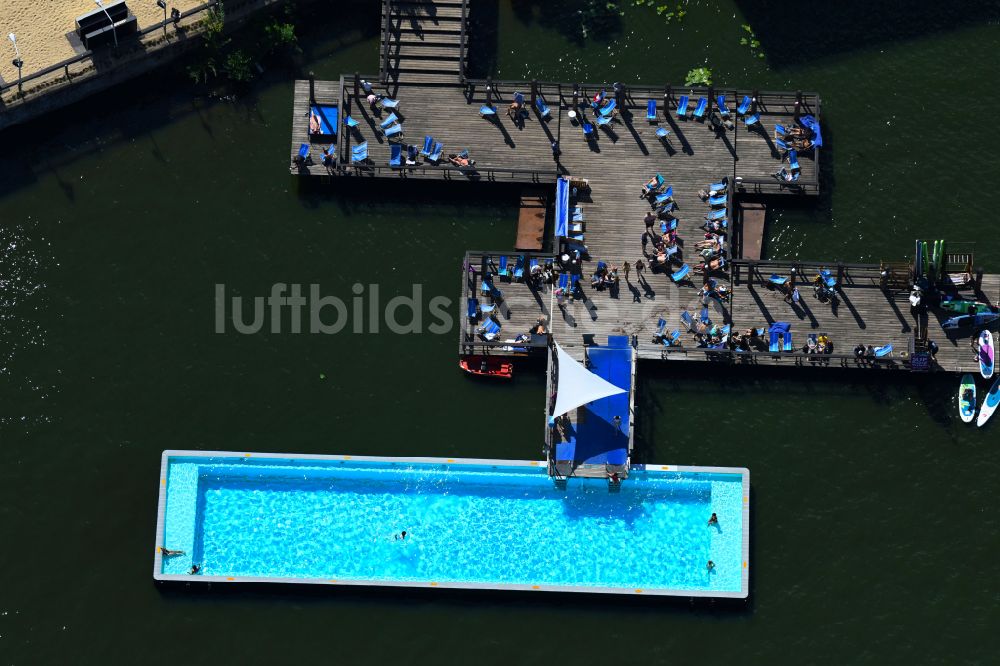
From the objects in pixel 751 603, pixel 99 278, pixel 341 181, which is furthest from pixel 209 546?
pixel 751 603

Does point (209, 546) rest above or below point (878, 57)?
below

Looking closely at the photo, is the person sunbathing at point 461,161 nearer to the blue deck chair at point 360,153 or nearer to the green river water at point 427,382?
the green river water at point 427,382

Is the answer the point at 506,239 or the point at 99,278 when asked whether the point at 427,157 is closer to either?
the point at 506,239

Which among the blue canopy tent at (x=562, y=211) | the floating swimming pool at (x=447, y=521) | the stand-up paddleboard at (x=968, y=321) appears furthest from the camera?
the blue canopy tent at (x=562, y=211)

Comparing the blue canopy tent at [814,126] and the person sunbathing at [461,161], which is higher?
the blue canopy tent at [814,126]

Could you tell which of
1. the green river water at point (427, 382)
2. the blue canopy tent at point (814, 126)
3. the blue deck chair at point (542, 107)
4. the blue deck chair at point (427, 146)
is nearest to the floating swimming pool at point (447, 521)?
the green river water at point (427, 382)

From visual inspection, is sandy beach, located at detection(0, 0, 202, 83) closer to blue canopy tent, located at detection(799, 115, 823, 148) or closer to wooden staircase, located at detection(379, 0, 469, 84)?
wooden staircase, located at detection(379, 0, 469, 84)
